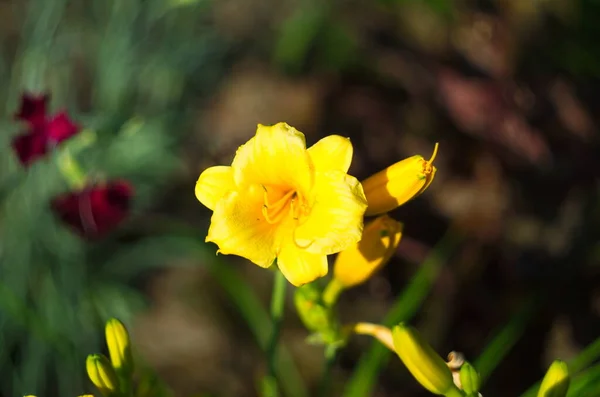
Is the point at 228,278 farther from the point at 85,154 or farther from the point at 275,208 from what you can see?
the point at 85,154

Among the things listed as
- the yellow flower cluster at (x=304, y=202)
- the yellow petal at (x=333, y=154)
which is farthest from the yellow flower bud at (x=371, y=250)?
the yellow petal at (x=333, y=154)

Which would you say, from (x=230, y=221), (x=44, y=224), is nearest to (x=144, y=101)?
(x=44, y=224)

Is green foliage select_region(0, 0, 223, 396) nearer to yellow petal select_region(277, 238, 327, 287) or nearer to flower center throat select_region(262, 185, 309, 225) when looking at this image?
flower center throat select_region(262, 185, 309, 225)

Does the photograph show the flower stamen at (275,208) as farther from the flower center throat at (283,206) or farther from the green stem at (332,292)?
the green stem at (332,292)

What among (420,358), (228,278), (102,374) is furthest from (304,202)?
(228,278)

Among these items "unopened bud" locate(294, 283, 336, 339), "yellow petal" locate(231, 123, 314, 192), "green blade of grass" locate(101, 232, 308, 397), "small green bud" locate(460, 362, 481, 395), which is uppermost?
"yellow petal" locate(231, 123, 314, 192)

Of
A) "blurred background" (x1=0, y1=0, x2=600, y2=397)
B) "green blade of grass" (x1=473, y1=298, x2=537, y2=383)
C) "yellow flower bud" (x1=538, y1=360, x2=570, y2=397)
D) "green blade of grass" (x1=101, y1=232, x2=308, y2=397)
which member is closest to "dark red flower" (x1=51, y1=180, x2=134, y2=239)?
"blurred background" (x1=0, y1=0, x2=600, y2=397)

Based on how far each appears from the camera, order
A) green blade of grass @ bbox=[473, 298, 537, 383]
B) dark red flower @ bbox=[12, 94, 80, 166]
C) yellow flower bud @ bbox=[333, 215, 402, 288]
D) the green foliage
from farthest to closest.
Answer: the green foliage → dark red flower @ bbox=[12, 94, 80, 166] → green blade of grass @ bbox=[473, 298, 537, 383] → yellow flower bud @ bbox=[333, 215, 402, 288]
